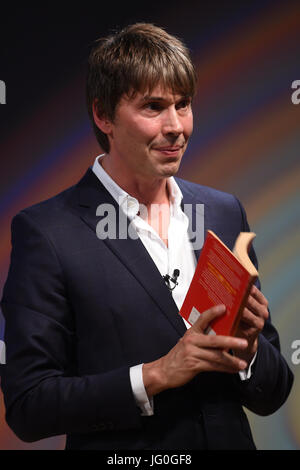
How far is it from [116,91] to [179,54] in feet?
0.75

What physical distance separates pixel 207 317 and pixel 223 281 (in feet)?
0.35

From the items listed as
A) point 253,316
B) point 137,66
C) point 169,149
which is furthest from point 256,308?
point 137,66

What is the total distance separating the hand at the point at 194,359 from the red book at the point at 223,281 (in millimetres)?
27

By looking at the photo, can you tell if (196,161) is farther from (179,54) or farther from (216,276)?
(216,276)

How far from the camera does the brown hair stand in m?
2.08

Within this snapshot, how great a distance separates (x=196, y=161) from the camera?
3.42m

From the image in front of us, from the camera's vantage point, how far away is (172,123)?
2.08 meters

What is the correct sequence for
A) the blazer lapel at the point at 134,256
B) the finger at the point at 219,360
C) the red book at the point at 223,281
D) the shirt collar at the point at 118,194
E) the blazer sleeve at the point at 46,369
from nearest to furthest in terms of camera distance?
the red book at the point at 223,281 < the finger at the point at 219,360 < the blazer sleeve at the point at 46,369 < the blazer lapel at the point at 134,256 < the shirt collar at the point at 118,194

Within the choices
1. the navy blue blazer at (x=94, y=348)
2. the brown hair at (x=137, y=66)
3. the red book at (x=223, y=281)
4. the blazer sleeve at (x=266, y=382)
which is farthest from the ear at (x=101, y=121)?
the blazer sleeve at (x=266, y=382)

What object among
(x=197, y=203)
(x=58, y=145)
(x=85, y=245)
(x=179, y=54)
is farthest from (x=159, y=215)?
(x=58, y=145)

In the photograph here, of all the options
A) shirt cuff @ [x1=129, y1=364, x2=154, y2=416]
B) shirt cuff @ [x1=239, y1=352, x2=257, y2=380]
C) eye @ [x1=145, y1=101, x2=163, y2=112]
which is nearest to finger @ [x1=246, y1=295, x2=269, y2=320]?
shirt cuff @ [x1=239, y1=352, x2=257, y2=380]

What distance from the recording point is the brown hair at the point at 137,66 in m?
2.08

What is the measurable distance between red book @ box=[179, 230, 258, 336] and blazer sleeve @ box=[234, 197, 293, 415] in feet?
1.11

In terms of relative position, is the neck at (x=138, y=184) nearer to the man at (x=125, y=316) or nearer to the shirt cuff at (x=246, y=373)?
the man at (x=125, y=316)
